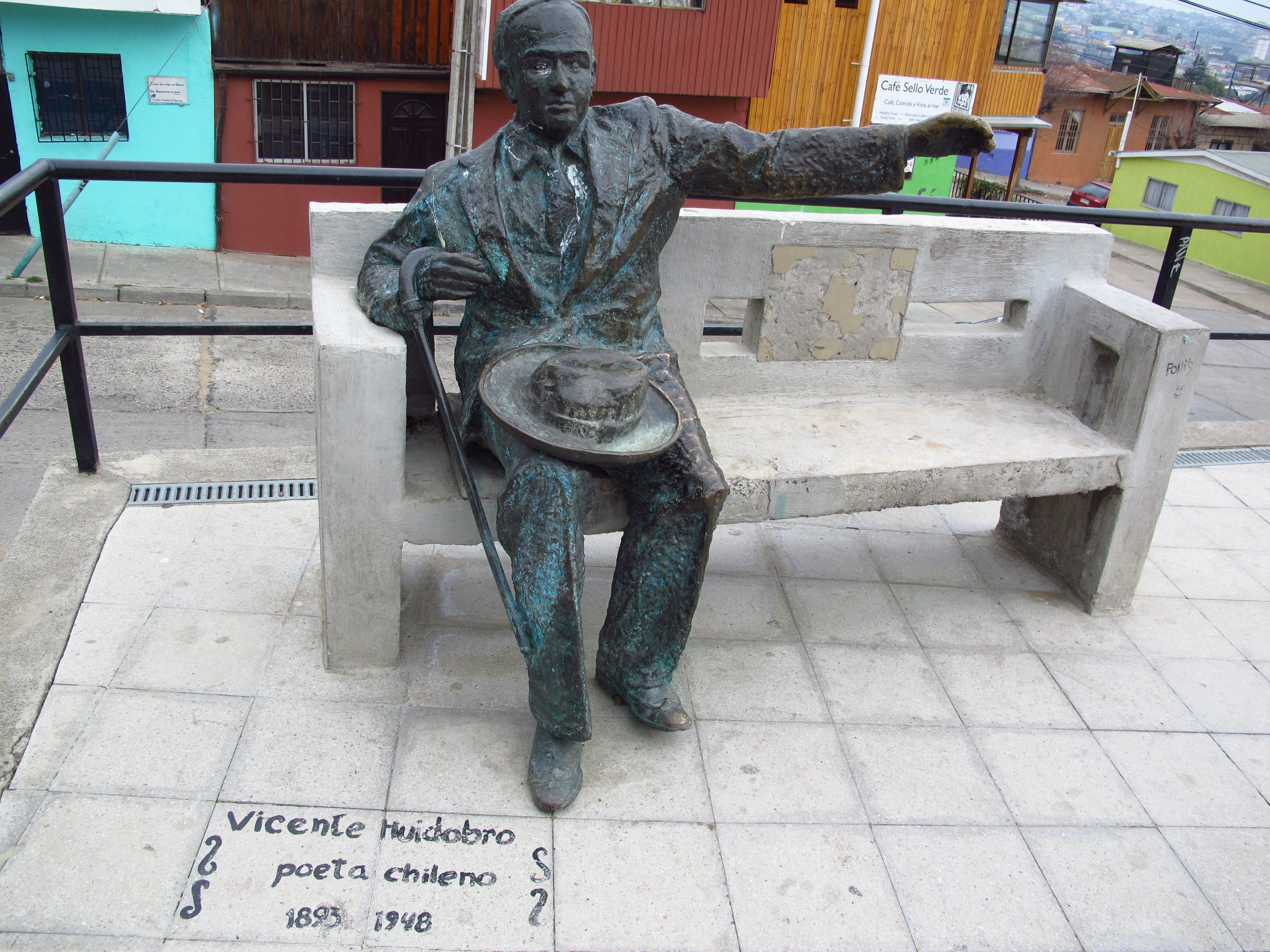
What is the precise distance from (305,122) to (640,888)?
417 inches

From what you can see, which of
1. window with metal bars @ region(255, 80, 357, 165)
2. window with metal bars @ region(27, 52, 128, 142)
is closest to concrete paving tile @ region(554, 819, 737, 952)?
window with metal bars @ region(255, 80, 357, 165)

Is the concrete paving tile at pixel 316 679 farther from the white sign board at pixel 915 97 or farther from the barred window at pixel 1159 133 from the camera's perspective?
the barred window at pixel 1159 133

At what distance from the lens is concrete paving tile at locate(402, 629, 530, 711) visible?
278 centimetres

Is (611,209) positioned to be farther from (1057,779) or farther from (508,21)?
(1057,779)

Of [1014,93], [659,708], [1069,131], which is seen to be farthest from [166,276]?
[1069,131]

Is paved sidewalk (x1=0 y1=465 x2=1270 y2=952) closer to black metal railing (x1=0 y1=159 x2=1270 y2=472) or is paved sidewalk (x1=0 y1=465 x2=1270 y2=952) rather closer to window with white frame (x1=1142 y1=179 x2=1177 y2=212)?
black metal railing (x1=0 y1=159 x2=1270 y2=472)

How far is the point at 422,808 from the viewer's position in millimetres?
2406

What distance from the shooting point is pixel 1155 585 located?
3.66 meters

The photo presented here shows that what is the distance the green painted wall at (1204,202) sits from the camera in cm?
1730

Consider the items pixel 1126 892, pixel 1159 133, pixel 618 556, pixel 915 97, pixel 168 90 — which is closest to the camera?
pixel 1126 892

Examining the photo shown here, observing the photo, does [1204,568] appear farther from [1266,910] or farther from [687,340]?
[687,340]

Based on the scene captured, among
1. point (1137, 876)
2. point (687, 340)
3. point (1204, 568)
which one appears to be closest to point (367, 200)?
point (687, 340)

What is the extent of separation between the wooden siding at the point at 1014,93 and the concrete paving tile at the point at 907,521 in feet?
50.3

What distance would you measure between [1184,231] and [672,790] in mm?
3283
